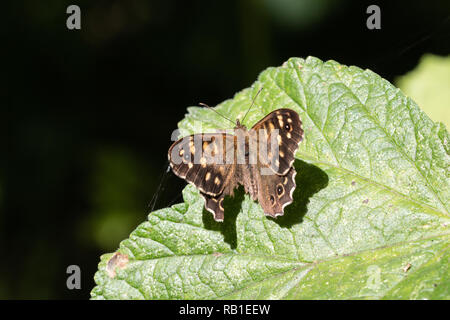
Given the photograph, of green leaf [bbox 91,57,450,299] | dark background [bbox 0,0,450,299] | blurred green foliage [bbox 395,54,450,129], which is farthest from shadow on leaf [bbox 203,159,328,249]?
dark background [bbox 0,0,450,299]

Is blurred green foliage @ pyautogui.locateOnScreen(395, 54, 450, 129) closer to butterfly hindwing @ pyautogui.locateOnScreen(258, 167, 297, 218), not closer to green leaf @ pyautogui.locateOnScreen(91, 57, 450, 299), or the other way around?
green leaf @ pyautogui.locateOnScreen(91, 57, 450, 299)

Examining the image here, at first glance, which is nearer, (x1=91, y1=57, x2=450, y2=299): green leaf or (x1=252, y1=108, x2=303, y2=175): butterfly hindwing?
(x1=91, y1=57, x2=450, y2=299): green leaf

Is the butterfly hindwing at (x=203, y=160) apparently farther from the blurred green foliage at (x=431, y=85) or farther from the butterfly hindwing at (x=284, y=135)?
the blurred green foliage at (x=431, y=85)

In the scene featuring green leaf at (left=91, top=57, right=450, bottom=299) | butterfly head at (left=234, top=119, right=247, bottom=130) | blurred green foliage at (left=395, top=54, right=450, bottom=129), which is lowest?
green leaf at (left=91, top=57, right=450, bottom=299)

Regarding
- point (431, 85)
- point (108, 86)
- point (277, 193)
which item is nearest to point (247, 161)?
point (277, 193)

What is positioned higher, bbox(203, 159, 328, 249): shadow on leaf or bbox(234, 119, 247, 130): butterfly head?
bbox(234, 119, 247, 130): butterfly head

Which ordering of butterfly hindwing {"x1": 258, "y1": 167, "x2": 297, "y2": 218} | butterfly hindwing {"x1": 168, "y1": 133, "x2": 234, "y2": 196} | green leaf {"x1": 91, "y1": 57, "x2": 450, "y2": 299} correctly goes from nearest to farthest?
green leaf {"x1": 91, "y1": 57, "x2": 450, "y2": 299}
butterfly hindwing {"x1": 258, "y1": 167, "x2": 297, "y2": 218}
butterfly hindwing {"x1": 168, "y1": 133, "x2": 234, "y2": 196}

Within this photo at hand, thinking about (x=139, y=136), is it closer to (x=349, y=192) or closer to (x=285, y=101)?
(x=285, y=101)

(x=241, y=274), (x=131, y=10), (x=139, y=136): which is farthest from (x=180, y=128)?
(x=131, y=10)
